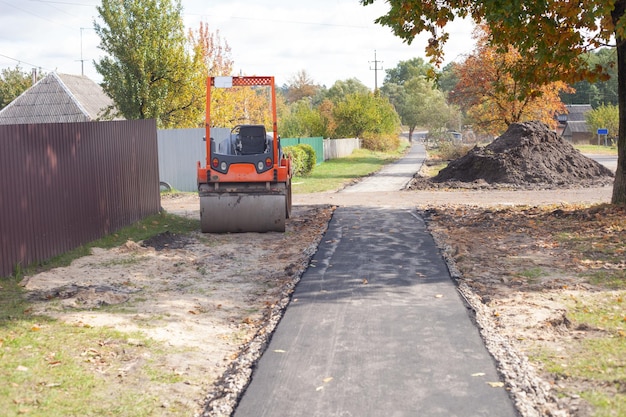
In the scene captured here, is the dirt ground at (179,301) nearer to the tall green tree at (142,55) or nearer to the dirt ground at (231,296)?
the dirt ground at (231,296)

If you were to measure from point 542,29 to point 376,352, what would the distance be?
1057 centimetres

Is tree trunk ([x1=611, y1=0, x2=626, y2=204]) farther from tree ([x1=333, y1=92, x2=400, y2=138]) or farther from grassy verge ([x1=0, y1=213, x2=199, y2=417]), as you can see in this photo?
tree ([x1=333, y1=92, x2=400, y2=138])

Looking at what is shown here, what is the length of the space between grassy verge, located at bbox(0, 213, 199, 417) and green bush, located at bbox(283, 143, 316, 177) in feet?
73.3

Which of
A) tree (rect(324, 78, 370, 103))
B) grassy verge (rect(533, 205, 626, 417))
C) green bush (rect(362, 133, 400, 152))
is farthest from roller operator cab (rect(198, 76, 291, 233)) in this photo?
tree (rect(324, 78, 370, 103))

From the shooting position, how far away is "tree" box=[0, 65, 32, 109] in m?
54.8

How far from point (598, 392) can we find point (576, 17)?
1084 centimetres

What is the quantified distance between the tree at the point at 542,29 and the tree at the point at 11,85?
151 ft

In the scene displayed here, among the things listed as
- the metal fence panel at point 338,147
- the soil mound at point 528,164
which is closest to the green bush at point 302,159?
the soil mound at point 528,164

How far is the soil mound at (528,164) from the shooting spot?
88.9 ft

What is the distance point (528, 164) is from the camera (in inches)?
1091

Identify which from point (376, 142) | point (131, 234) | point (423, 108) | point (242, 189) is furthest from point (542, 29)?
point (423, 108)

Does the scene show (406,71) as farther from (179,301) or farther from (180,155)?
(179,301)

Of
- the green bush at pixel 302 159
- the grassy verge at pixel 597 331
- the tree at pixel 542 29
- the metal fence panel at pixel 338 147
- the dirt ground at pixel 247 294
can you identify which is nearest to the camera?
the grassy verge at pixel 597 331

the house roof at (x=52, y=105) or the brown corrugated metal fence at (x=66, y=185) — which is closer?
the brown corrugated metal fence at (x=66, y=185)
